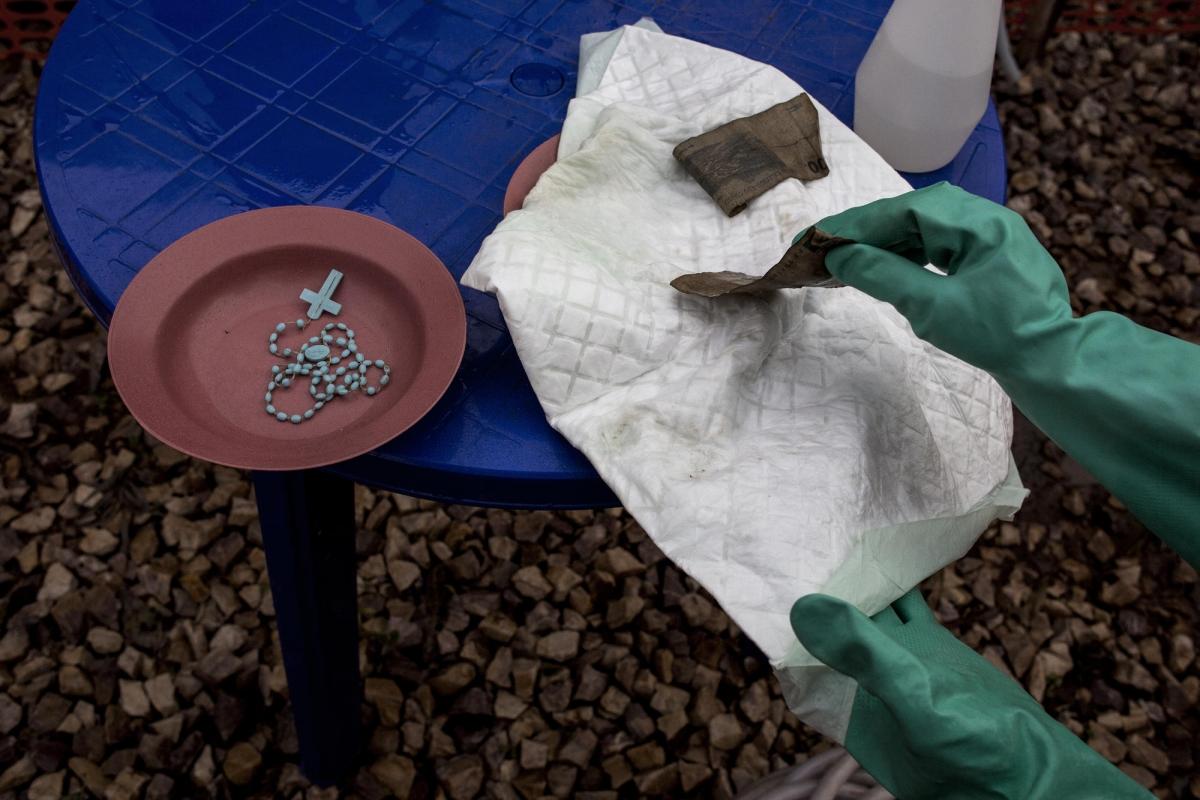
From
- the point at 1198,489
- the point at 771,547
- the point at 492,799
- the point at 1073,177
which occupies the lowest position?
the point at 492,799

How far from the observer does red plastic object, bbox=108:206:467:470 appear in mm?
904

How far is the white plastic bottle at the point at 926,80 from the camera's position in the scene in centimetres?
115

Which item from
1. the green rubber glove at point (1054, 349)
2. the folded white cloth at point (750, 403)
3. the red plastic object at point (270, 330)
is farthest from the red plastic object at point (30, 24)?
the green rubber glove at point (1054, 349)

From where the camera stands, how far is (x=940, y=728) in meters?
0.73

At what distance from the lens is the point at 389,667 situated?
163cm

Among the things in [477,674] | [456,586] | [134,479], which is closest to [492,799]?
[477,674]

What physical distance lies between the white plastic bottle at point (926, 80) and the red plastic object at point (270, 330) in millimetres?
590

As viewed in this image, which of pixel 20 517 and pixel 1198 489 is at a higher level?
pixel 1198 489

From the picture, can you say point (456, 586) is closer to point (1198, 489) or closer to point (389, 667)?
point (389, 667)

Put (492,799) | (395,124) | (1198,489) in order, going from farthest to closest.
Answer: (492,799) → (395,124) → (1198,489)

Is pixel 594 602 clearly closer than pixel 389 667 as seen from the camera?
No

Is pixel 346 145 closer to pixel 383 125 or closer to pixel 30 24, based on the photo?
pixel 383 125

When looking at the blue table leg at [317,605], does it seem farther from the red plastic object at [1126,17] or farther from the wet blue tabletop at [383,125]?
the red plastic object at [1126,17]

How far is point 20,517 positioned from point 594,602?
38.2 inches
